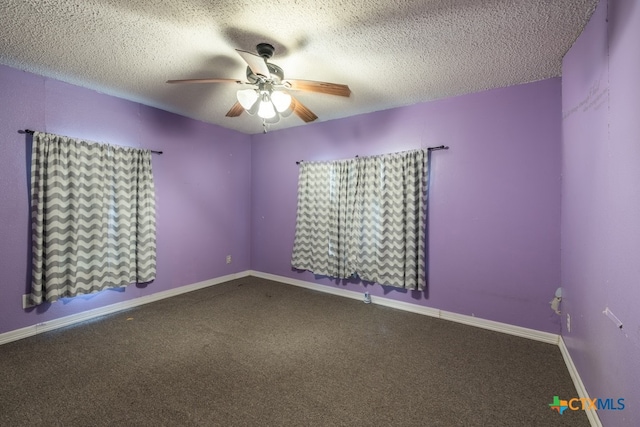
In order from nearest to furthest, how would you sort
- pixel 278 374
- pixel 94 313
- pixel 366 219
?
1. pixel 278 374
2. pixel 94 313
3. pixel 366 219

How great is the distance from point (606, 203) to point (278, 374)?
221 cm

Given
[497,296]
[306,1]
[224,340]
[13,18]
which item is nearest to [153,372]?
[224,340]

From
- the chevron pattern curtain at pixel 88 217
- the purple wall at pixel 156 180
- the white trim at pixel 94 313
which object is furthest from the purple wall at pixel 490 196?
the chevron pattern curtain at pixel 88 217

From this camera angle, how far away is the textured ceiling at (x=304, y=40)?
5.54 feet

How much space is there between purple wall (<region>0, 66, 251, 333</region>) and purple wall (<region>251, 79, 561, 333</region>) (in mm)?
2145

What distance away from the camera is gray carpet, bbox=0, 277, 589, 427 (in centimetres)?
162

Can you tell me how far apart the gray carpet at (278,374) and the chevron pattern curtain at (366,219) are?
649 mm

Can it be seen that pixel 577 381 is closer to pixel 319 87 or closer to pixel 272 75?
pixel 319 87

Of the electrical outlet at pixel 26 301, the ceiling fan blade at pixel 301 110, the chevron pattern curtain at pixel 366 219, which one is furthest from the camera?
the chevron pattern curtain at pixel 366 219

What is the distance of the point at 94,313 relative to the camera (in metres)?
2.99

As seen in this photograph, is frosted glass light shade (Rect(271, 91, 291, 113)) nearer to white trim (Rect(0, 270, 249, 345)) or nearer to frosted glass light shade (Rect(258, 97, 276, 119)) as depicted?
frosted glass light shade (Rect(258, 97, 276, 119))

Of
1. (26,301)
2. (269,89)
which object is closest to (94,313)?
(26,301)

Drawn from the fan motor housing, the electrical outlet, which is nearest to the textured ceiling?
the fan motor housing

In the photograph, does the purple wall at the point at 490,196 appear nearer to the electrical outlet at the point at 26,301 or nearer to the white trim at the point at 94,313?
the white trim at the point at 94,313
